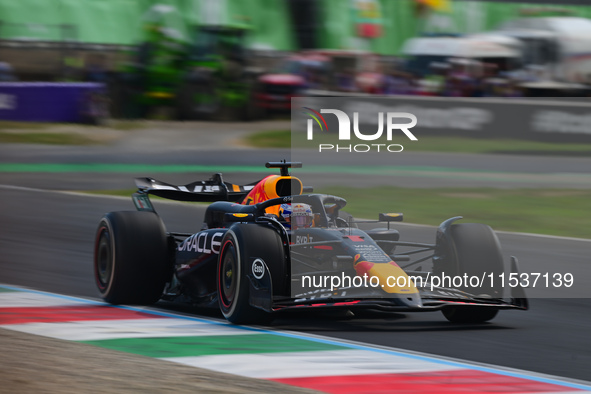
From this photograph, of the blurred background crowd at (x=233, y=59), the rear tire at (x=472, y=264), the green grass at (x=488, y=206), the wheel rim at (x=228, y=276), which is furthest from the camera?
the blurred background crowd at (x=233, y=59)

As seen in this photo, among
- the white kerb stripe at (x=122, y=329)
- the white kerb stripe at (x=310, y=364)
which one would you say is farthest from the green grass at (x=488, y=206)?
the white kerb stripe at (x=310, y=364)

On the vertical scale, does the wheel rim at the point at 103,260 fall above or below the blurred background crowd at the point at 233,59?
below

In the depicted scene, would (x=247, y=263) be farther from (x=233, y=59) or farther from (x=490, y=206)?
(x=233, y=59)

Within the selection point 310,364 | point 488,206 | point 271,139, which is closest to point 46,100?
point 271,139

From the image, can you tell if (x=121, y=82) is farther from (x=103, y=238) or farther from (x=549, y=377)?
(x=549, y=377)

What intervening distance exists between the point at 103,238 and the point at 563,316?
3485mm

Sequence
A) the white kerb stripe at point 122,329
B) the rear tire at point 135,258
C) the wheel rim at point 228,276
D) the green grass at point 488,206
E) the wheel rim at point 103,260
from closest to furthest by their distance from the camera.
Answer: the white kerb stripe at point 122,329 < the wheel rim at point 228,276 < the rear tire at point 135,258 < the wheel rim at point 103,260 < the green grass at point 488,206

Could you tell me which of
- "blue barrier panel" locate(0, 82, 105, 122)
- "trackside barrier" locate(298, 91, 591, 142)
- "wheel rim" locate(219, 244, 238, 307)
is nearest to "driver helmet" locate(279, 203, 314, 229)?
"wheel rim" locate(219, 244, 238, 307)

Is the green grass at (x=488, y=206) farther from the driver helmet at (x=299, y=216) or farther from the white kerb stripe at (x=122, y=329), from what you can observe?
the white kerb stripe at (x=122, y=329)

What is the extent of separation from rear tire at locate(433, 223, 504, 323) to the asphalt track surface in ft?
0.38

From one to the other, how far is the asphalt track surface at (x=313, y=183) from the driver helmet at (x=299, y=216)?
0.65m

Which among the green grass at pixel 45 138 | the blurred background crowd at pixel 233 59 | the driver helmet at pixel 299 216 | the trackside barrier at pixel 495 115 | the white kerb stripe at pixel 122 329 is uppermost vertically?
the blurred background crowd at pixel 233 59

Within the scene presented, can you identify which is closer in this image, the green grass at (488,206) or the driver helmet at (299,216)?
the driver helmet at (299,216)

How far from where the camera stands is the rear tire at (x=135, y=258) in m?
7.75
